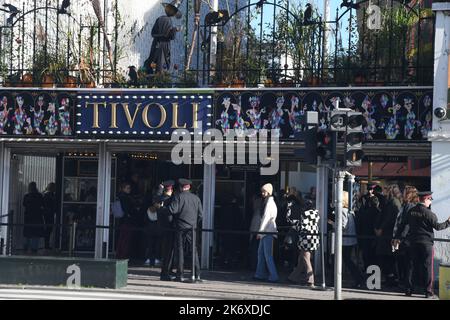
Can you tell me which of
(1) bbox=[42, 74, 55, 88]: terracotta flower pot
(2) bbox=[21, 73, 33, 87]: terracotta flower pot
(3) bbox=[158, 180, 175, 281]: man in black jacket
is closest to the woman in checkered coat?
(3) bbox=[158, 180, 175, 281]: man in black jacket

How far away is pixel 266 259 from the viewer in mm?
17969

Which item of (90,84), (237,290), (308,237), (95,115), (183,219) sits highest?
(90,84)

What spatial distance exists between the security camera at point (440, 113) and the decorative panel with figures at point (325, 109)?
20.4 inches

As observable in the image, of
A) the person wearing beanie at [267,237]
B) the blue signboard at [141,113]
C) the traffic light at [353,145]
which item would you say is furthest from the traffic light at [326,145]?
the blue signboard at [141,113]

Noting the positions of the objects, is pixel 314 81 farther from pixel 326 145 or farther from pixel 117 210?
pixel 117 210

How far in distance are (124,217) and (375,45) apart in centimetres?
688

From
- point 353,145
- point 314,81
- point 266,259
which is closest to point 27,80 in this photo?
point 314,81

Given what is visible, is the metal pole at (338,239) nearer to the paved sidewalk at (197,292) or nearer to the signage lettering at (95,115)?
the paved sidewalk at (197,292)

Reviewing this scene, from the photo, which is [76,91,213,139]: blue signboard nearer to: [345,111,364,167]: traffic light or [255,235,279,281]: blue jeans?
[255,235,279,281]: blue jeans

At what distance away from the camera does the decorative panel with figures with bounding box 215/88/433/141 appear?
1811cm

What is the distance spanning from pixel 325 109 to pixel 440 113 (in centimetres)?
244

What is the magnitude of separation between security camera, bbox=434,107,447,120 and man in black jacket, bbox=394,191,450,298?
5.66ft

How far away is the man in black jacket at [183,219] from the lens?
17.6 metres

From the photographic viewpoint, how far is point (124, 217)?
2111 cm
